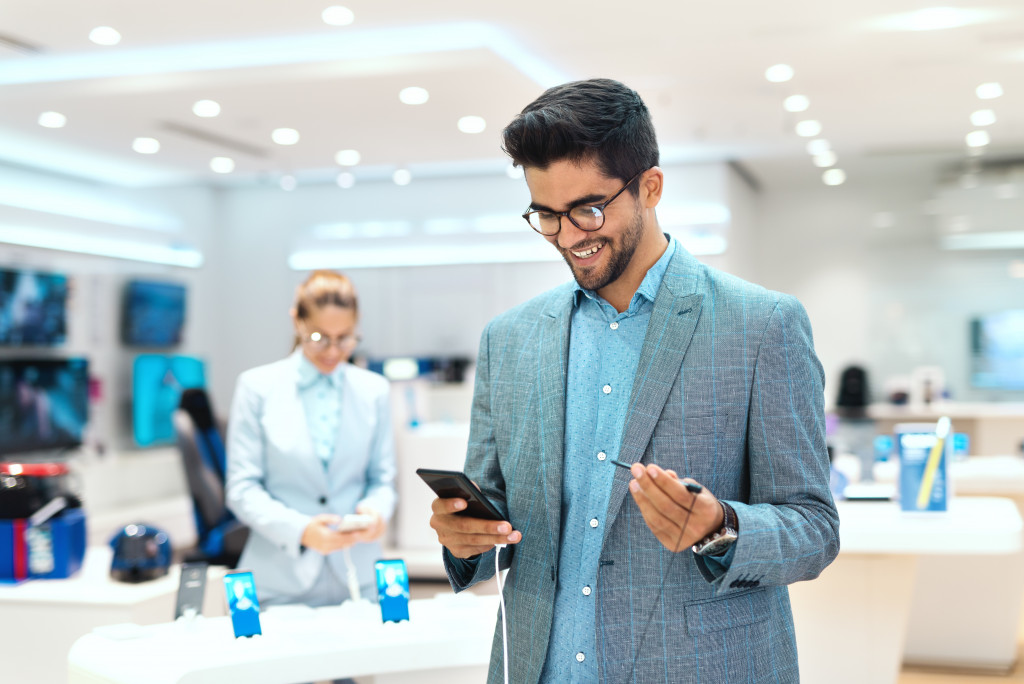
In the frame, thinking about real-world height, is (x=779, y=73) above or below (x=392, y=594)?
above

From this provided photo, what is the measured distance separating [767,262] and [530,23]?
626cm

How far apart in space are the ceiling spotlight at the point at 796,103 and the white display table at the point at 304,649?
206 inches

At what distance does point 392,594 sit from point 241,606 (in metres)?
0.35

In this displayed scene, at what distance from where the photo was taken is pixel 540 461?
1448 millimetres

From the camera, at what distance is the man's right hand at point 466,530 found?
1.44 metres

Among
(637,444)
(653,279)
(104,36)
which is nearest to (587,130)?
(653,279)

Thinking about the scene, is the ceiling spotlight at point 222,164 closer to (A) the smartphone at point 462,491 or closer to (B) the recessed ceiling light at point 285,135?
(B) the recessed ceiling light at point 285,135

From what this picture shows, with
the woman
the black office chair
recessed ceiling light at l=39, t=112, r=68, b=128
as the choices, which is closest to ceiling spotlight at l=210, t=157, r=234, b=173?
recessed ceiling light at l=39, t=112, r=68, b=128

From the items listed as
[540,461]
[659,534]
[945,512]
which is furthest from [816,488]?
[945,512]

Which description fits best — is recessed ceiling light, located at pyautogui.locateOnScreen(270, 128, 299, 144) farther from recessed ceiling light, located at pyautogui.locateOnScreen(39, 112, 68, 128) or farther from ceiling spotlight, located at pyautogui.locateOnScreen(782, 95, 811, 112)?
ceiling spotlight, located at pyautogui.locateOnScreen(782, 95, 811, 112)

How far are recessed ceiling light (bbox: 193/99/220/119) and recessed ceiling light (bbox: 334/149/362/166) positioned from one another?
1.45 meters

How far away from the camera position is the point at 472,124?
6.88m

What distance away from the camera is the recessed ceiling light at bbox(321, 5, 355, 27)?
494 cm

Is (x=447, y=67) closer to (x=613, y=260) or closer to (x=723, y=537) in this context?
(x=613, y=260)
